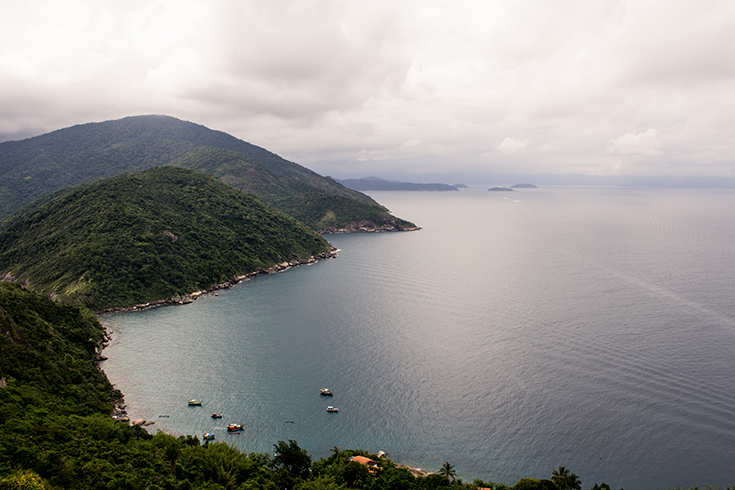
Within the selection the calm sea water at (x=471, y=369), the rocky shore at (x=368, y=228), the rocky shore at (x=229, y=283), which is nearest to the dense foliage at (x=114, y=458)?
the calm sea water at (x=471, y=369)

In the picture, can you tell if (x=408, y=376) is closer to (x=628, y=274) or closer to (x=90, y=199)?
(x=628, y=274)

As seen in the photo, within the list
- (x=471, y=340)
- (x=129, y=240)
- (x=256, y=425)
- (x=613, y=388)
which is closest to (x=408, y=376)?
(x=471, y=340)

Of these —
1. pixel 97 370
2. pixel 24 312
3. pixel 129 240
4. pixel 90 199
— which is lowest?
pixel 97 370

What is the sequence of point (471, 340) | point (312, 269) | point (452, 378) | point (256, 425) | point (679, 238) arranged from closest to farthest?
point (256, 425) → point (452, 378) → point (471, 340) → point (312, 269) → point (679, 238)

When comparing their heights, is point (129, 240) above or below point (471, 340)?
above

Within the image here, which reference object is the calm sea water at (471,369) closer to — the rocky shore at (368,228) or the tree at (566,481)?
the tree at (566,481)

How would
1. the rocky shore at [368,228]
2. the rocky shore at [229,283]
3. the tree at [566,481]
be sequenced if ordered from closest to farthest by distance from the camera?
the tree at [566,481] < the rocky shore at [229,283] < the rocky shore at [368,228]
